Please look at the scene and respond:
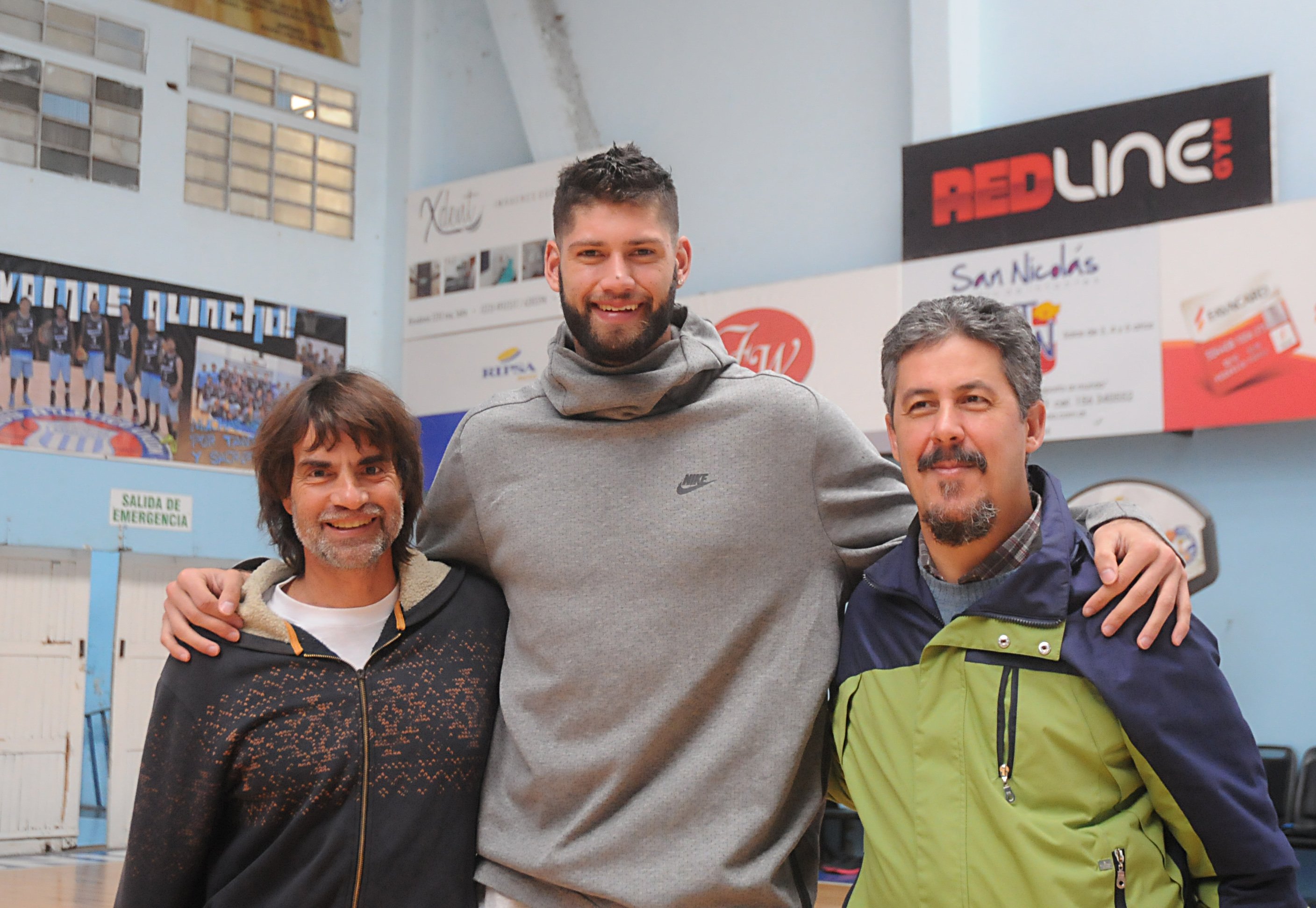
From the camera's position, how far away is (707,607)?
2428 mm

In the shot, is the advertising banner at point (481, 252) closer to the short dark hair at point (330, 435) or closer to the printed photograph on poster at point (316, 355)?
the printed photograph on poster at point (316, 355)

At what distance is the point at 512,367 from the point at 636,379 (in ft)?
26.5

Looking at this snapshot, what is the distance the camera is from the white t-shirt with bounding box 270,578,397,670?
101 inches

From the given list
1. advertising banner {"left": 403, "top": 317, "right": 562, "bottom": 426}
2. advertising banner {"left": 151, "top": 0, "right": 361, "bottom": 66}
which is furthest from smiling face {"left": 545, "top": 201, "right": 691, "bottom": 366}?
advertising banner {"left": 151, "top": 0, "right": 361, "bottom": 66}

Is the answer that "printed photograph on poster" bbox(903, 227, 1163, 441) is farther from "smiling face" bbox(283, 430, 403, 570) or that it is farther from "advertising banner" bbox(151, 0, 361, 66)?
"advertising banner" bbox(151, 0, 361, 66)

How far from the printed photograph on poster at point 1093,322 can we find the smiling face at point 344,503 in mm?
5174

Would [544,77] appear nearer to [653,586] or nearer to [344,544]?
[344,544]

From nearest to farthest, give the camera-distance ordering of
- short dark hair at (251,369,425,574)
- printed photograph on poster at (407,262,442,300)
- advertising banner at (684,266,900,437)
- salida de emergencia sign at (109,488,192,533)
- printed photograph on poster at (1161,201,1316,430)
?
short dark hair at (251,369,425,574)
printed photograph on poster at (1161,201,1316,430)
advertising banner at (684,266,900,437)
salida de emergencia sign at (109,488,192,533)
printed photograph on poster at (407,262,442,300)

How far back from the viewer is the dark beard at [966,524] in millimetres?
2102

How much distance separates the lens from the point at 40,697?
9398 mm

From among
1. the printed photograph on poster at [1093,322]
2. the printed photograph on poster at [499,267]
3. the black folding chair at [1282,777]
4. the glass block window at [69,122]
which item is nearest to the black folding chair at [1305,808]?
the black folding chair at [1282,777]

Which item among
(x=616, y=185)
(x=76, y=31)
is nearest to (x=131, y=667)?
(x=76, y=31)

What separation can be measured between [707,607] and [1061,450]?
604cm

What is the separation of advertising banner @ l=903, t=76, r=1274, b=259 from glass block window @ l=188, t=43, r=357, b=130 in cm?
560
